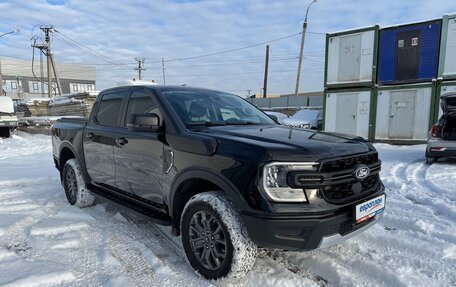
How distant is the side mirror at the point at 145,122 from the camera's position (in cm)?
301

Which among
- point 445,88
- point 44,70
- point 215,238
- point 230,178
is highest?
point 44,70

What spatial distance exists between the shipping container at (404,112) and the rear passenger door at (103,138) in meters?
11.6

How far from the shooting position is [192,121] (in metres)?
3.22

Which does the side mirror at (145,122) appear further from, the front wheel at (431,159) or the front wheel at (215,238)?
the front wheel at (431,159)

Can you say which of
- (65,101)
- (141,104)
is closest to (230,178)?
(141,104)

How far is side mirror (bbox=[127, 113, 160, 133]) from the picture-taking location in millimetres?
3014

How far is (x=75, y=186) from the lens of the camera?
4773 millimetres

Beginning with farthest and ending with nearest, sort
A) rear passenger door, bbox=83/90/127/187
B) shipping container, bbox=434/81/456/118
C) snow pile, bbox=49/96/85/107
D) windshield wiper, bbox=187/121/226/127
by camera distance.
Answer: snow pile, bbox=49/96/85/107 → shipping container, bbox=434/81/456/118 → rear passenger door, bbox=83/90/127/187 → windshield wiper, bbox=187/121/226/127

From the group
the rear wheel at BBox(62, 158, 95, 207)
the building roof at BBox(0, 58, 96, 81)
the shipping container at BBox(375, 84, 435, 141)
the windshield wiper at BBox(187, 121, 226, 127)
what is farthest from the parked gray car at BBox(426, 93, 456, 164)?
Result: the building roof at BBox(0, 58, 96, 81)

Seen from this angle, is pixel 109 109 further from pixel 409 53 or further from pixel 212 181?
pixel 409 53

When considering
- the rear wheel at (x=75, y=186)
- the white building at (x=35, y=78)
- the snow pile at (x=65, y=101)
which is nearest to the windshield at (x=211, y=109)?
the rear wheel at (x=75, y=186)

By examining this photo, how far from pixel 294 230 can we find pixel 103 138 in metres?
2.76

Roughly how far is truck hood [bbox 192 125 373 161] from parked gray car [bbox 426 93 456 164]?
575cm

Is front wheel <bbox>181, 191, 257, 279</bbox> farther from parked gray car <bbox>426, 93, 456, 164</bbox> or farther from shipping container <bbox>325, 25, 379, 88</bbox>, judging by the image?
shipping container <bbox>325, 25, 379, 88</bbox>
